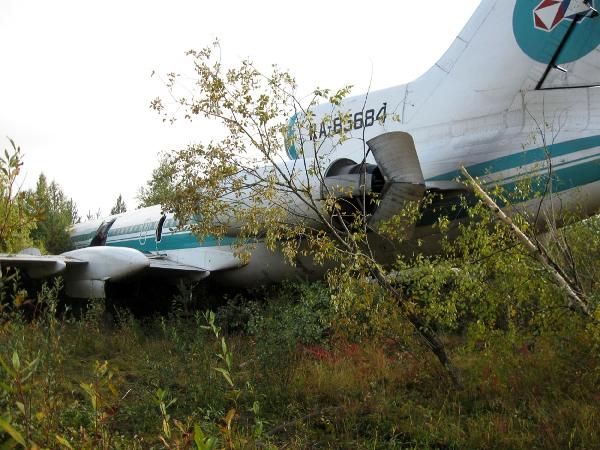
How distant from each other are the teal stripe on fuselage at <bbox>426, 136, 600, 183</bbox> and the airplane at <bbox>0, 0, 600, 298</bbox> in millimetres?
14

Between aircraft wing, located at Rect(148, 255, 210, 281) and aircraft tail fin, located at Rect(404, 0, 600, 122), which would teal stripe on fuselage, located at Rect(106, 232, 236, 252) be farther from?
aircraft tail fin, located at Rect(404, 0, 600, 122)

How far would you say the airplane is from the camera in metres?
7.89

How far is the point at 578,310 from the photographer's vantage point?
5102 millimetres

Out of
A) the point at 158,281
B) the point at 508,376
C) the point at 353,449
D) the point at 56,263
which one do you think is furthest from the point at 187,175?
the point at 158,281

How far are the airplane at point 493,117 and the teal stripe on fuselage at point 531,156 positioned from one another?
0.6 inches

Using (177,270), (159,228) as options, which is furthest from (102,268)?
(159,228)

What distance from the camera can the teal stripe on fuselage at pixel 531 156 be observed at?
8031 mm

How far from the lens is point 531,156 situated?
8211 millimetres

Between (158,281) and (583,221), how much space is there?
939 centimetres

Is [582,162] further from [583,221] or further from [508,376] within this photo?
[508,376]

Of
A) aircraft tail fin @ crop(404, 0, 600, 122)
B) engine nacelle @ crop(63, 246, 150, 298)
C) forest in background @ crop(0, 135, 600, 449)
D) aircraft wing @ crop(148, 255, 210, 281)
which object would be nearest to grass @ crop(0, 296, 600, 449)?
forest in background @ crop(0, 135, 600, 449)

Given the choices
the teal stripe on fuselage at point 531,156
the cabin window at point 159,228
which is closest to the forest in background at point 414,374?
the teal stripe on fuselage at point 531,156

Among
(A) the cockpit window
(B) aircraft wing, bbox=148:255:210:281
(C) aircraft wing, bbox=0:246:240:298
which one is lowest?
(B) aircraft wing, bbox=148:255:210:281

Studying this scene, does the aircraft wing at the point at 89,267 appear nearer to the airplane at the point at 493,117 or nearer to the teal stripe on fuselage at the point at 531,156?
the airplane at the point at 493,117
